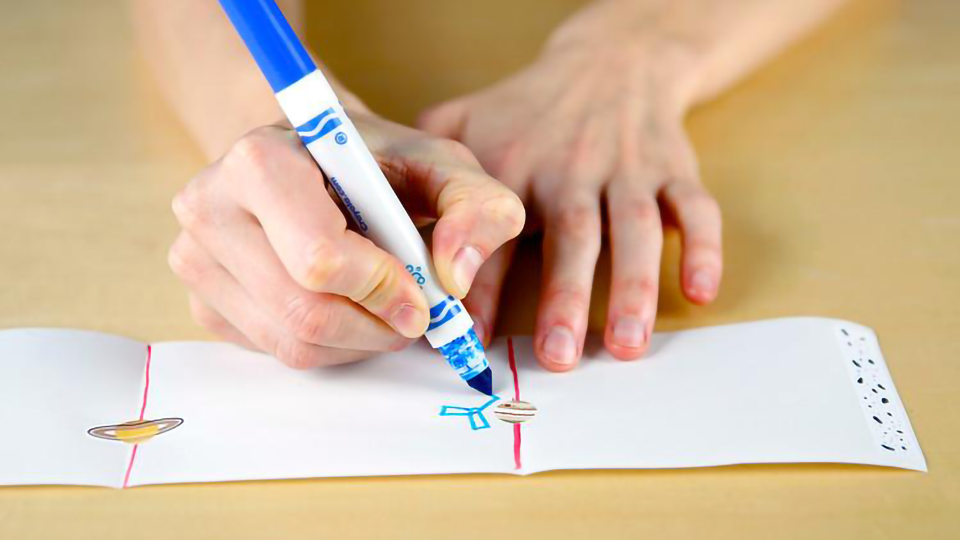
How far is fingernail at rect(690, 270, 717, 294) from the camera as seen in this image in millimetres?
620

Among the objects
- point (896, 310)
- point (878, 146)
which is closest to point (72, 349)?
point (896, 310)

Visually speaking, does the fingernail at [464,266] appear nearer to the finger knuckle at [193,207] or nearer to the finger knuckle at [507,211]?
the finger knuckle at [507,211]

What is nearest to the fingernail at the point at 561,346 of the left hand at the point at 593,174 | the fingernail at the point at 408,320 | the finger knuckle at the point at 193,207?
the left hand at the point at 593,174

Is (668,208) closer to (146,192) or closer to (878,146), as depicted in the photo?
(878,146)

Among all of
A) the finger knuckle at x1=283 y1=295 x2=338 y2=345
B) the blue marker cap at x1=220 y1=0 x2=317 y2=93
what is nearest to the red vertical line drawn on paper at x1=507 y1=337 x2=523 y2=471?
the finger knuckle at x1=283 y1=295 x2=338 y2=345

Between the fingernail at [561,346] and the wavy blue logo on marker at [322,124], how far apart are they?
19 cm

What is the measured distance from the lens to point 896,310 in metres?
0.62

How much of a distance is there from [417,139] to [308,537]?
0.24 m

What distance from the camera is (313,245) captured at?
471 millimetres

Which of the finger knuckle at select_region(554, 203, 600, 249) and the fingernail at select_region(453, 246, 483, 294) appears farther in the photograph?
A: the finger knuckle at select_region(554, 203, 600, 249)

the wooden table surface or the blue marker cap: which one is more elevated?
the blue marker cap

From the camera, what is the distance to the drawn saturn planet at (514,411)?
53 cm

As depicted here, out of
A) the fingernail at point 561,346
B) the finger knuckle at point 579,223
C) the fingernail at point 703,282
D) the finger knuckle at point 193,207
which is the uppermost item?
the finger knuckle at point 193,207

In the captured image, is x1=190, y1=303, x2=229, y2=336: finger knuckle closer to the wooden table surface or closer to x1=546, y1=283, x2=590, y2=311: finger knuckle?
the wooden table surface
